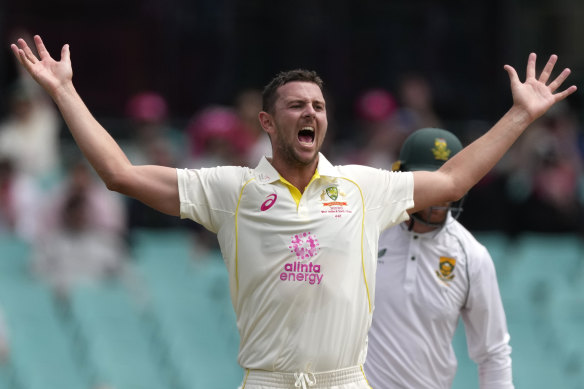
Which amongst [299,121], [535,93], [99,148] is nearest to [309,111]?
[299,121]

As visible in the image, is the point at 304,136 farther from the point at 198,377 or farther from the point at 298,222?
the point at 198,377

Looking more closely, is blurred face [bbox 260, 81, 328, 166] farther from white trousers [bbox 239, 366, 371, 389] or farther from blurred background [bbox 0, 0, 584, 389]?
blurred background [bbox 0, 0, 584, 389]

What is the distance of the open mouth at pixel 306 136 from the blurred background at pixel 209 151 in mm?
5461

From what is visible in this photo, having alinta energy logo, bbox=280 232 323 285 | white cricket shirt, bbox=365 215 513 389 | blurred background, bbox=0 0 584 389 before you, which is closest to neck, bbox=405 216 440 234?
white cricket shirt, bbox=365 215 513 389

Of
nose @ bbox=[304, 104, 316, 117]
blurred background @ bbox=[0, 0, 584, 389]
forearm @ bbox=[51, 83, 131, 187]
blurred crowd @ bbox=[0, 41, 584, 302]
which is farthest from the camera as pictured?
blurred crowd @ bbox=[0, 41, 584, 302]

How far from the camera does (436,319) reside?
561 centimetres

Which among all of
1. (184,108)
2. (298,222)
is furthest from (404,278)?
(184,108)

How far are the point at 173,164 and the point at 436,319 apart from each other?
20.3 feet

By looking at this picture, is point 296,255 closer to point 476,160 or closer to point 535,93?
point 476,160

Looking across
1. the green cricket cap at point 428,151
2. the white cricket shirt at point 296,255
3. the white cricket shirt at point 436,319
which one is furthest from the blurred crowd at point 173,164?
the white cricket shirt at point 296,255

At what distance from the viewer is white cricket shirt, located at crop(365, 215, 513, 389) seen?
559cm

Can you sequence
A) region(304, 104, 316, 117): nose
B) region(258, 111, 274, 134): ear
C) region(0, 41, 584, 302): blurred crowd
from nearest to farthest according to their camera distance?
region(304, 104, 316, 117): nose < region(258, 111, 274, 134): ear < region(0, 41, 584, 302): blurred crowd

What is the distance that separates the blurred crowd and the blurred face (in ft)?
18.4

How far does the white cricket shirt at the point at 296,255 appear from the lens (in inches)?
187
